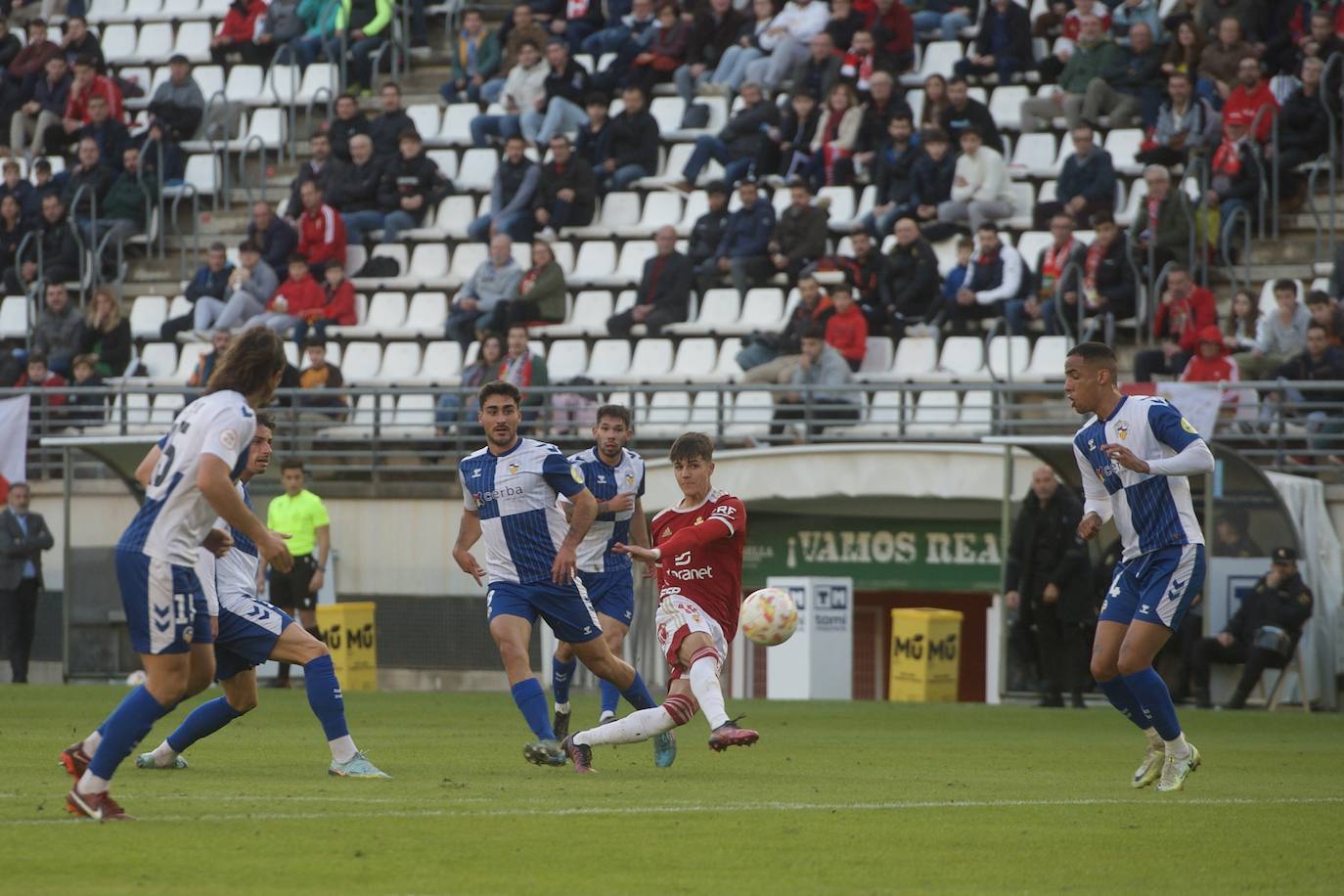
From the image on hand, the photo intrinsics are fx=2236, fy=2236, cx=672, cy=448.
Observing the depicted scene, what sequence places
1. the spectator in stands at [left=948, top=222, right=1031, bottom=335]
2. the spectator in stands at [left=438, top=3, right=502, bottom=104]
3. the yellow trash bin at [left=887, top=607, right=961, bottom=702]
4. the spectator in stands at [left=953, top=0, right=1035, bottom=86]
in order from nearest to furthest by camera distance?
the yellow trash bin at [left=887, top=607, right=961, bottom=702]
the spectator in stands at [left=948, top=222, right=1031, bottom=335]
the spectator in stands at [left=953, top=0, right=1035, bottom=86]
the spectator in stands at [left=438, top=3, right=502, bottom=104]

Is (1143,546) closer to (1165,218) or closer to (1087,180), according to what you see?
(1165,218)

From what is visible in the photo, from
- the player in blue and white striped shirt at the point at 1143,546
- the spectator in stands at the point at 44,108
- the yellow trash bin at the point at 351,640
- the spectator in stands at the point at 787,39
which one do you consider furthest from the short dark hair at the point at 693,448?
the spectator in stands at the point at 44,108

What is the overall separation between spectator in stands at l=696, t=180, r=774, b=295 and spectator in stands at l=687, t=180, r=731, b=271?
20 centimetres

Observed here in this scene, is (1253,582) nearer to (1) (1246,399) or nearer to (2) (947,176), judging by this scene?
(1) (1246,399)

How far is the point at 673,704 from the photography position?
11086 mm

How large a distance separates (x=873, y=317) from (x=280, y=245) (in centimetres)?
810

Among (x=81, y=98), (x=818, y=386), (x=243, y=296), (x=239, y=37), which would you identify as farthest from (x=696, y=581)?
(x=239, y=37)

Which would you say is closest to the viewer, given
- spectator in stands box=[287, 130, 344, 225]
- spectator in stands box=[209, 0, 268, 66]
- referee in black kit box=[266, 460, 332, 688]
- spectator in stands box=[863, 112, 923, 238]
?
Result: referee in black kit box=[266, 460, 332, 688]

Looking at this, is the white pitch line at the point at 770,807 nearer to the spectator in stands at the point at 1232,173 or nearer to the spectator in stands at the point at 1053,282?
the spectator in stands at the point at 1053,282

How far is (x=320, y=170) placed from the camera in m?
29.0

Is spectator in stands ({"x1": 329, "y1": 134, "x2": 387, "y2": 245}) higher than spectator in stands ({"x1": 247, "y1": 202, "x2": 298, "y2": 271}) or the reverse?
higher

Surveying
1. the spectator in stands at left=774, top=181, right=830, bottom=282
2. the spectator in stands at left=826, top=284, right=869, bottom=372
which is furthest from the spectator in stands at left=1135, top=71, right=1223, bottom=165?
the spectator in stands at left=826, top=284, right=869, bottom=372

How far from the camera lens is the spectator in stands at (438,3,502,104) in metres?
30.2

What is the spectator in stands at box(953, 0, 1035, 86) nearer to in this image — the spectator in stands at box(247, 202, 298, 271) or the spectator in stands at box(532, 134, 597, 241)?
the spectator in stands at box(532, 134, 597, 241)
